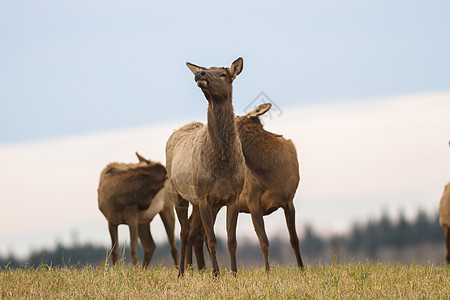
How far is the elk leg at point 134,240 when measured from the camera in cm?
1287

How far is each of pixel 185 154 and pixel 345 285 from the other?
3031 mm

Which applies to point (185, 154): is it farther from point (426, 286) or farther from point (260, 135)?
point (426, 286)

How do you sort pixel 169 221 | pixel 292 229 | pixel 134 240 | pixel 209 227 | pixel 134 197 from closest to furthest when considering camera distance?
pixel 209 227, pixel 292 229, pixel 134 240, pixel 134 197, pixel 169 221

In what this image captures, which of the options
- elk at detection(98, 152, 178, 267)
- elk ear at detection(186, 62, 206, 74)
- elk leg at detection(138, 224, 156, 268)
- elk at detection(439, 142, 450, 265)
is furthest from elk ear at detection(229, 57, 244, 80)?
elk leg at detection(138, 224, 156, 268)

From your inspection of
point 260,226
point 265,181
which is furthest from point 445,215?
point 260,226

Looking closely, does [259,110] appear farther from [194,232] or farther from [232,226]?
[232,226]

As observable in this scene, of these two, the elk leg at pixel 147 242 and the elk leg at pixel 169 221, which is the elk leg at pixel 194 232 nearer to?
the elk leg at pixel 169 221

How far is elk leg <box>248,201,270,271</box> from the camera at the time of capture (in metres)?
9.74

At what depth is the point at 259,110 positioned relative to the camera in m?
10.7

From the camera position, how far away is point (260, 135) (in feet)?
34.5

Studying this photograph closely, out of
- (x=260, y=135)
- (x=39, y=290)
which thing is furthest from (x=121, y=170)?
(x=39, y=290)

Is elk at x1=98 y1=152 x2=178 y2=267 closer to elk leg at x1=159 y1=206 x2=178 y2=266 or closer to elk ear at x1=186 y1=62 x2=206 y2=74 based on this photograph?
elk leg at x1=159 y1=206 x2=178 y2=266

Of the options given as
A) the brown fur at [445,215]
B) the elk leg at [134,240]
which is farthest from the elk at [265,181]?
the brown fur at [445,215]

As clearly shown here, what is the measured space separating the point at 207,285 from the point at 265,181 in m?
2.74
